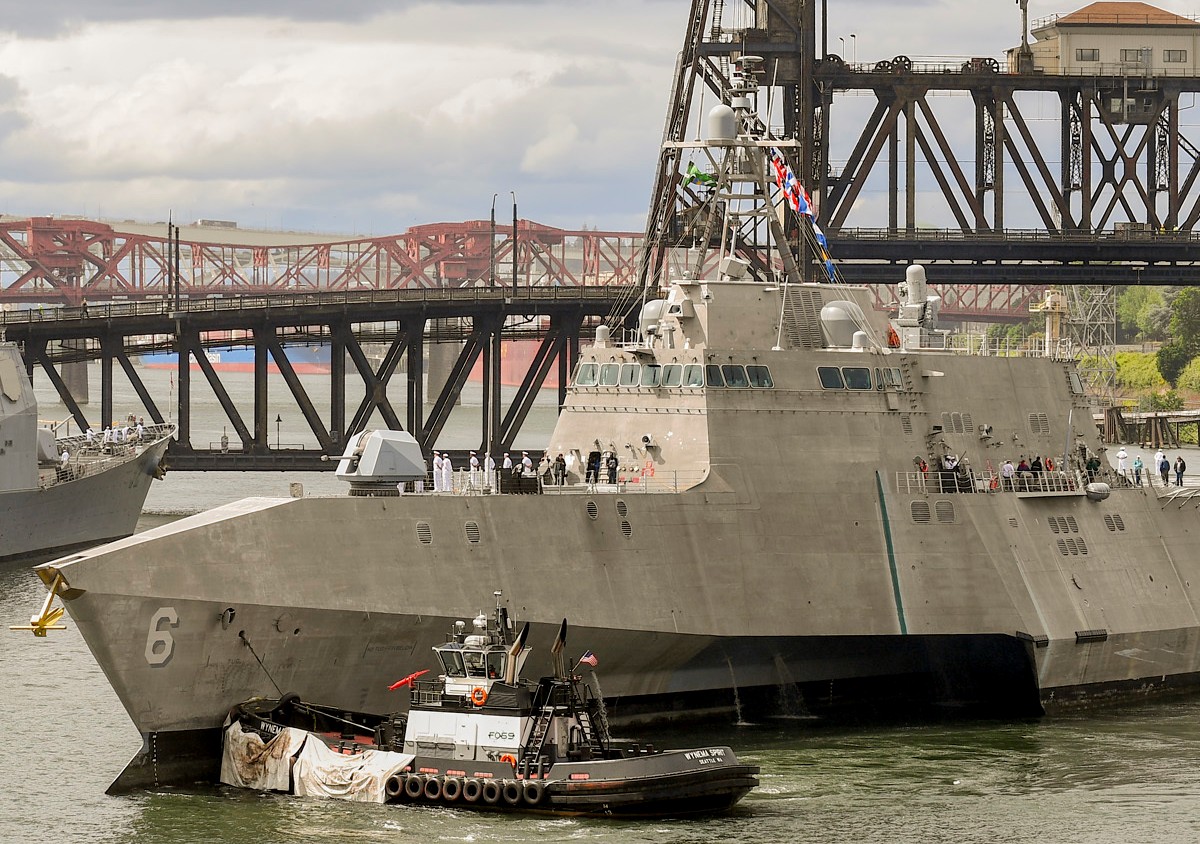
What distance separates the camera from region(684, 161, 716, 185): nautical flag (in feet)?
126

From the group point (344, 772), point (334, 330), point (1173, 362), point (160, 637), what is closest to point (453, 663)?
point (344, 772)

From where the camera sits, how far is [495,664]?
28.1 m

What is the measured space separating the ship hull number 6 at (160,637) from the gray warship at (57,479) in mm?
33553

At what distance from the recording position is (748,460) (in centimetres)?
3412

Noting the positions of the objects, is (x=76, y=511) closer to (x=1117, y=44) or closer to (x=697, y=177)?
(x=697, y=177)

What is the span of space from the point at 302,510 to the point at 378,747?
13.2 ft

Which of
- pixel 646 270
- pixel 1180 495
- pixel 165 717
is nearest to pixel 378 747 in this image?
pixel 165 717

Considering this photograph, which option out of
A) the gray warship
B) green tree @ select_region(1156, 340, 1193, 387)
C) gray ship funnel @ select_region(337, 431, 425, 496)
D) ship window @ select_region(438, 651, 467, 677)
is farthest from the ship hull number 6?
green tree @ select_region(1156, 340, 1193, 387)

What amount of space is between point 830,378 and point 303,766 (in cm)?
1260

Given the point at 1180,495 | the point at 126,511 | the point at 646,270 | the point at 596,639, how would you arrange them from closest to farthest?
the point at 596,639 → the point at 1180,495 → the point at 646,270 → the point at 126,511

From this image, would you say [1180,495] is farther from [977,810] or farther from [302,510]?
[302,510]

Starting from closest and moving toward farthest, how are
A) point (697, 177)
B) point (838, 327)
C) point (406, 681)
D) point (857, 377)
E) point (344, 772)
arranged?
point (344, 772) < point (406, 681) < point (857, 377) < point (838, 327) < point (697, 177)

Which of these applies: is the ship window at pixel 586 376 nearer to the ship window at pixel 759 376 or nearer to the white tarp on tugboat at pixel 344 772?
the ship window at pixel 759 376

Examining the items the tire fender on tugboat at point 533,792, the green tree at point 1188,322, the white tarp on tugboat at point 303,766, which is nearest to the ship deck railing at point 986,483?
the tire fender on tugboat at point 533,792
